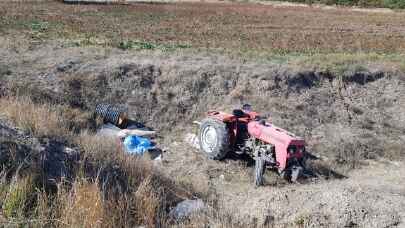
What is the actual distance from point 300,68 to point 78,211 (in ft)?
33.2

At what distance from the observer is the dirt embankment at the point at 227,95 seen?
11148 mm

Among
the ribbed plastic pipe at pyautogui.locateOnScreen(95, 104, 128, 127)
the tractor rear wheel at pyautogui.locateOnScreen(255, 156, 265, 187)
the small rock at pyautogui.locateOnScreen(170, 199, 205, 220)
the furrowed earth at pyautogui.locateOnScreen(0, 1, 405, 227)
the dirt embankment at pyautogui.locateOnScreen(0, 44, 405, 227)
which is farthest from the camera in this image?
the ribbed plastic pipe at pyautogui.locateOnScreen(95, 104, 128, 127)

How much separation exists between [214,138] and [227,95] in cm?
264

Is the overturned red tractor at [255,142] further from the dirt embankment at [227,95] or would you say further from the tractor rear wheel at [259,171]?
the dirt embankment at [227,95]

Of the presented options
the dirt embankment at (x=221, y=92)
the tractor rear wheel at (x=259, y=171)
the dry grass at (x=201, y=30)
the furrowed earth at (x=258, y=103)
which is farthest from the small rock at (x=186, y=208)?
the dry grass at (x=201, y=30)

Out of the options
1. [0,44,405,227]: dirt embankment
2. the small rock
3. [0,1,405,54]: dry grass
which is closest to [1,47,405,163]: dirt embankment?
[0,44,405,227]: dirt embankment

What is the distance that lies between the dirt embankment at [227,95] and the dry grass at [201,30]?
3.17 m

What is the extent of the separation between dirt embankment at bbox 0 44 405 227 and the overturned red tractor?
0.31 metres

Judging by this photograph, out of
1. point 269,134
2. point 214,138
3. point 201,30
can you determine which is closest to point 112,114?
point 214,138

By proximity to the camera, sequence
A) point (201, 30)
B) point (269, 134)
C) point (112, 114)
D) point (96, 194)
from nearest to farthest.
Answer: point (96, 194) < point (269, 134) < point (112, 114) < point (201, 30)

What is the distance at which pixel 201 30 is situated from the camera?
24.5 m

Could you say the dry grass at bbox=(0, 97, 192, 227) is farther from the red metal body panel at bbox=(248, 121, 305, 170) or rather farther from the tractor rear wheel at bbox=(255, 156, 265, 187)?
the red metal body panel at bbox=(248, 121, 305, 170)

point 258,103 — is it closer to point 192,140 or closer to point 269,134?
point 192,140

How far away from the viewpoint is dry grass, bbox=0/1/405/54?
19.4 meters
